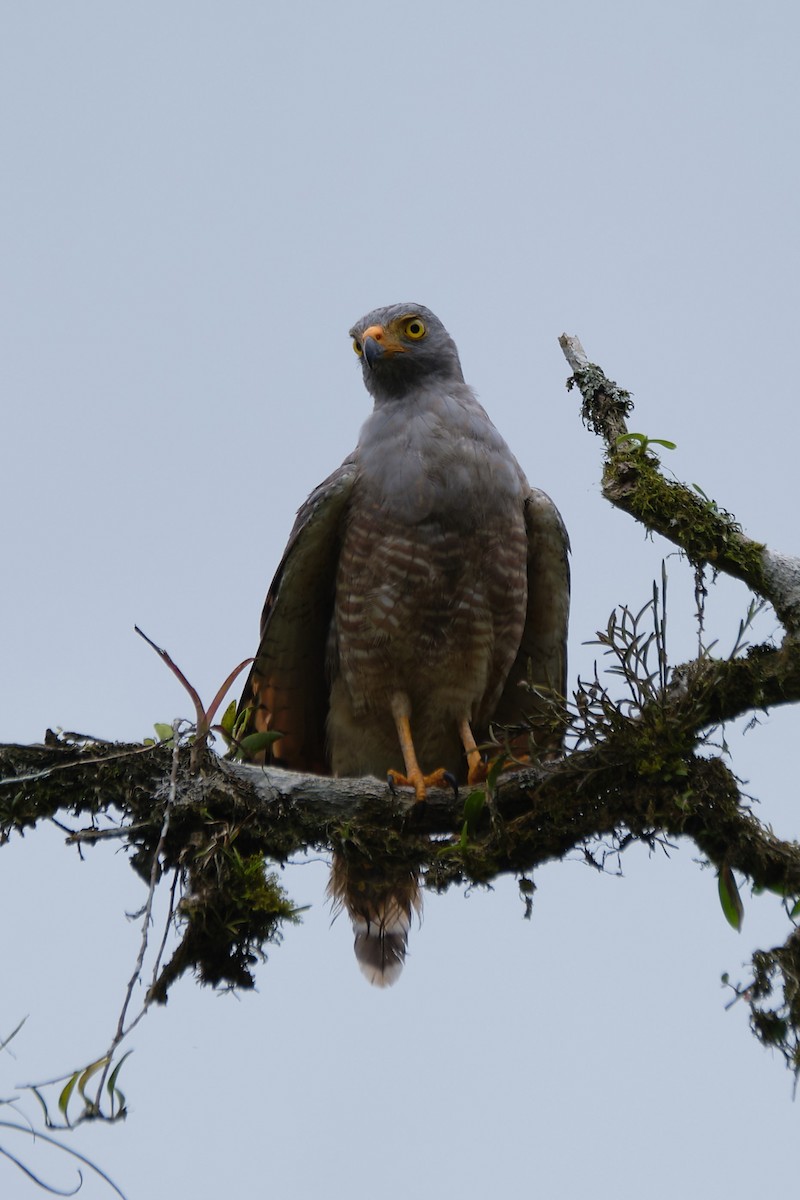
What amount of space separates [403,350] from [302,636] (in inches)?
61.6

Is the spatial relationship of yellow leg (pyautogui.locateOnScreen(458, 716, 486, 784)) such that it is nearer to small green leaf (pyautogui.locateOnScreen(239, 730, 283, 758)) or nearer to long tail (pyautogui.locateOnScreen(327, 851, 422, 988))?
long tail (pyautogui.locateOnScreen(327, 851, 422, 988))

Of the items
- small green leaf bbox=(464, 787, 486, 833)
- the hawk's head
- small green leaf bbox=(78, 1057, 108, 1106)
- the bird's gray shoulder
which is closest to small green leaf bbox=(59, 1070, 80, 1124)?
small green leaf bbox=(78, 1057, 108, 1106)

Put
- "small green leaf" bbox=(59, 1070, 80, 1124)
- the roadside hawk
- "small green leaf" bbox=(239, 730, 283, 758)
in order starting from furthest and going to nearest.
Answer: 1. the roadside hawk
2. "small green leaf" bbox=(239, 730, 283, 758)
3. "small green leaf" bbox=(59, 1070, 80, 1124)

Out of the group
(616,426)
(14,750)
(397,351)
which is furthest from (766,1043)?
(397,351)

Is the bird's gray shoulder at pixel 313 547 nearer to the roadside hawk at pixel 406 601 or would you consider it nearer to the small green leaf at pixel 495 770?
the roadside hawk at pixel 406 601

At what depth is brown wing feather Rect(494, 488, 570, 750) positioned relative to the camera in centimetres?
606

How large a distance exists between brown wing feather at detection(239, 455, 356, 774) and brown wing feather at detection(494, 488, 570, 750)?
0.94 m

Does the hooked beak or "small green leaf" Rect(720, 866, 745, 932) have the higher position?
the hooked beak

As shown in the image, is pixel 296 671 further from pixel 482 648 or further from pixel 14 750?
pixel 14 750

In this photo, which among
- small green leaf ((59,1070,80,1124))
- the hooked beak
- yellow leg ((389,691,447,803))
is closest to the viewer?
small green leaf ((59,1070,80,1124))

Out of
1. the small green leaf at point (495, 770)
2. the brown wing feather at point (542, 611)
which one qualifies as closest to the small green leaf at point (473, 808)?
the small green leaf at point (495, 770)

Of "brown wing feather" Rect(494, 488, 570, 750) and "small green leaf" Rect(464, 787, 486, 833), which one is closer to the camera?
"small green leaf" Rect(464, 787, 486, 833)

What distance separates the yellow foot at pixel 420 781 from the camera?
4895 mm

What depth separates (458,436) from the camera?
19.4 ft
